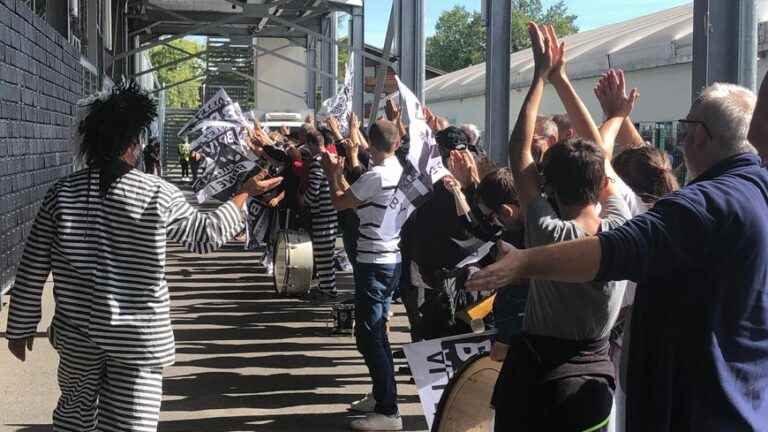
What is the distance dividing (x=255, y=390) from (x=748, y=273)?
5.62 m

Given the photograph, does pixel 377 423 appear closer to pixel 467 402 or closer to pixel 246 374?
pixel 467 402

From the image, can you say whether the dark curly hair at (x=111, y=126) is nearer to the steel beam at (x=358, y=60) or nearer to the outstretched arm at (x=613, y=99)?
the outstretched arm at (x=613, y=99)

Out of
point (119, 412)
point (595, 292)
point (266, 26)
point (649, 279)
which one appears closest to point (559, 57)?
point (595, 292)

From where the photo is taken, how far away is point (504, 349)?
190 inches

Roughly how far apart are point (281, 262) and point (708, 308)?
968 cm

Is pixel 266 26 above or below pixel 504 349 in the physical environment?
above

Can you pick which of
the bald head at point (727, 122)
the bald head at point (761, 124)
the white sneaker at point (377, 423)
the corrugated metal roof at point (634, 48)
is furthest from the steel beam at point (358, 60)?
the bald head at point (761, 124)

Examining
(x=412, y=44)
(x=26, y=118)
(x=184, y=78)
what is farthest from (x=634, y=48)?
(x=184, y=78)

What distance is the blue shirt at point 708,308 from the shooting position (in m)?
2.84

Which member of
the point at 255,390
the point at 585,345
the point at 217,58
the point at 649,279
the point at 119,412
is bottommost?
the point at 255,390

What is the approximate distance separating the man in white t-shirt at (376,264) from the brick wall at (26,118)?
3166 mm

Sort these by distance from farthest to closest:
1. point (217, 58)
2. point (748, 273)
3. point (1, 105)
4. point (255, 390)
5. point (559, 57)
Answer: point (217, 58)
point (1, 105)
point (255, 390)
point (559, 57)
point (748, 273)

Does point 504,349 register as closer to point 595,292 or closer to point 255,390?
point 595,292

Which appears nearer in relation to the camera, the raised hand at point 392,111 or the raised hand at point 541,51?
the raised hand at point 541,51
